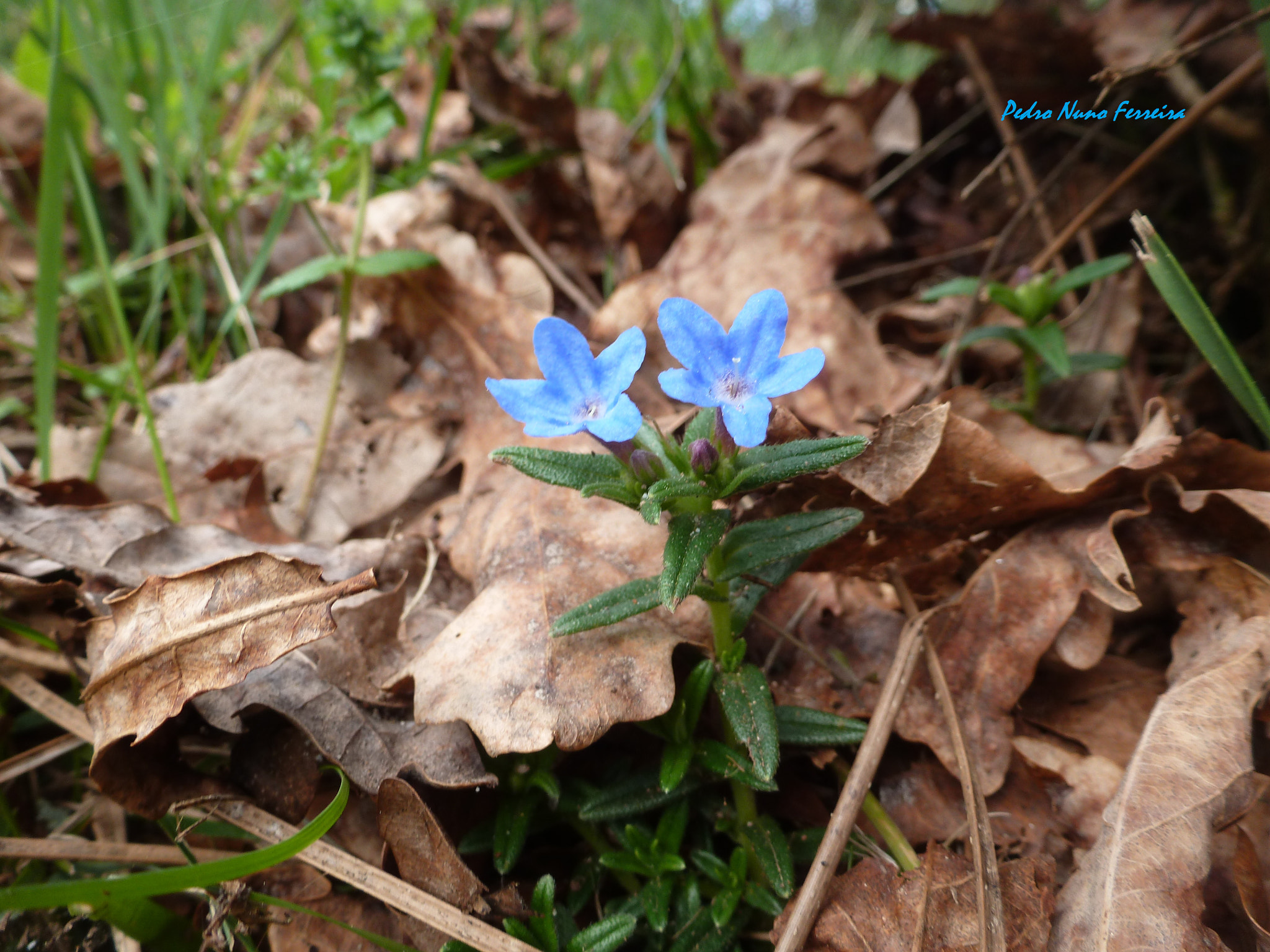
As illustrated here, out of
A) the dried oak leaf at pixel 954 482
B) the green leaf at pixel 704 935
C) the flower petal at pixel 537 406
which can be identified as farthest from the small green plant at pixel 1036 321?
the green leaf at pixel 704 935

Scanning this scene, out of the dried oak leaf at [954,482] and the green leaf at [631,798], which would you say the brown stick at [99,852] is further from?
the dried oak leaf at [954,482]

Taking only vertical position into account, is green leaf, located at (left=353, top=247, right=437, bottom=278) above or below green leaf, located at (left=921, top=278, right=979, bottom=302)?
above

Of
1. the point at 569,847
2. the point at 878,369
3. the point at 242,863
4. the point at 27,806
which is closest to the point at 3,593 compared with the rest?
the point at 27,806

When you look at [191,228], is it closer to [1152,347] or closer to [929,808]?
[929,808]

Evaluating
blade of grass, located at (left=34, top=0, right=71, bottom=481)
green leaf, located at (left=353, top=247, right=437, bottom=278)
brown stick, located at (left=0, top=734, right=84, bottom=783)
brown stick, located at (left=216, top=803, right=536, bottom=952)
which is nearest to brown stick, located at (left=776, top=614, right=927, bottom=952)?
brown stick, located at (left=216, top=803, right=536, bottom=952)

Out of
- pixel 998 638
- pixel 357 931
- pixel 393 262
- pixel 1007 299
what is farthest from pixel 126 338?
pixel 1007 299

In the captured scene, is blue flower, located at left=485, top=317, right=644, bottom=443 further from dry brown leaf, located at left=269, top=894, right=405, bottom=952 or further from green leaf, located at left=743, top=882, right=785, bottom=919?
dry brown leaf, located at left=269, top=894, right=405, bottom=952
